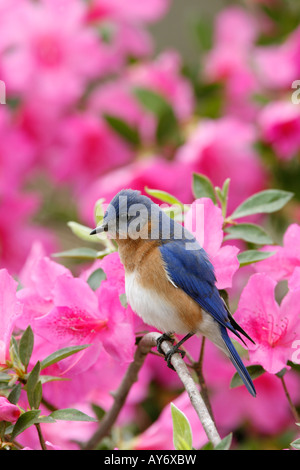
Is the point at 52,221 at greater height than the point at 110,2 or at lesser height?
lesser

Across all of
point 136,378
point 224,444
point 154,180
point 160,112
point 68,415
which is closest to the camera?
point 224,444

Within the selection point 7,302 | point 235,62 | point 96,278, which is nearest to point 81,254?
point 96,278

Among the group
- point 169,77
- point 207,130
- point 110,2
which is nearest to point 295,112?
point 207,130

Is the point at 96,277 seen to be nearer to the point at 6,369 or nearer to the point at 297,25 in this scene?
the point at 6,369

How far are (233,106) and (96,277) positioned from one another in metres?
0.75

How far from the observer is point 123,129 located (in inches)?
48.1

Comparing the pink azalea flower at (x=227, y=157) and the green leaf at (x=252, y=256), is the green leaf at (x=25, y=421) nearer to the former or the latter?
the green leaf at (x=252, y=256)

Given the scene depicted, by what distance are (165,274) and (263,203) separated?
0.14 m

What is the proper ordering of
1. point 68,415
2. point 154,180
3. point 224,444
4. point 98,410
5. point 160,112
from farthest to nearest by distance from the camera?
point 160,112, point 154,180, point 98,410, point 68,415, point 224,444

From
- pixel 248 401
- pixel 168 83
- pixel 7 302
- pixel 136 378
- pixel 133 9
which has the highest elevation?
pixel 133 9

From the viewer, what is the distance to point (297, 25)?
57.4 inches

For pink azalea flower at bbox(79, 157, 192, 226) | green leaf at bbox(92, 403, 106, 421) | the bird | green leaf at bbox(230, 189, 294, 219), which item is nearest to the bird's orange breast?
the bird

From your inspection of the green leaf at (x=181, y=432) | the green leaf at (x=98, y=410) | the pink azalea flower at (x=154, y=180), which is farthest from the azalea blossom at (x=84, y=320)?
the pink azalea flower at (x=154, y=180)

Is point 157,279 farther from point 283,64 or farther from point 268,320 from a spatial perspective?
point 283,64
